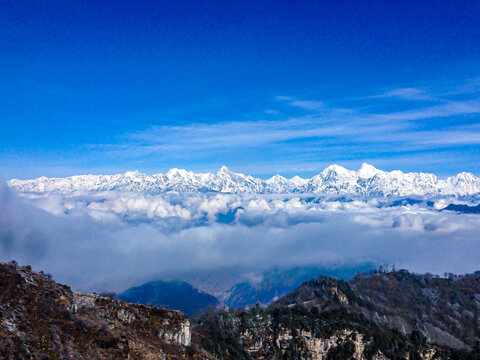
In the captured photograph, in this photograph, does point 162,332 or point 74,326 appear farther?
point 162,332

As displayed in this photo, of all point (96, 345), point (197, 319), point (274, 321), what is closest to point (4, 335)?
point (96, 345)

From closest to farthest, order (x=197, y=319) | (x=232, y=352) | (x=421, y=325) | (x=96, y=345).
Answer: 1. (x=96, y=345)
2. (x=232, y=352)
3. (x=197, y=319)
4. (x=421, y=325)

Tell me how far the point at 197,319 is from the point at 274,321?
26429 mm

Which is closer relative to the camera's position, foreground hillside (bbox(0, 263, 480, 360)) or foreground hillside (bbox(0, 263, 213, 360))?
foreground hillside (bbox(0, 263, 213, 360))

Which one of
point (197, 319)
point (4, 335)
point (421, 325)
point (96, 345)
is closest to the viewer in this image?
point (4, 335)

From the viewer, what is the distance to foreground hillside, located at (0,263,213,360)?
100 ft

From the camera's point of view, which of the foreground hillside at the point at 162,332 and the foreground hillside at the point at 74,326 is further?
the foreground hillside at the point at 162,332

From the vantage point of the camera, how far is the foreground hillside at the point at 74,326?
30484mm

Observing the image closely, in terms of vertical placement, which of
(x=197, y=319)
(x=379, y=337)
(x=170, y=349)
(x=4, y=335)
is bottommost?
(x=379, y=337)

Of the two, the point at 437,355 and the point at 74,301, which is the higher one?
the point at 74,301

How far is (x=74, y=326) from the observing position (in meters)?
36.5

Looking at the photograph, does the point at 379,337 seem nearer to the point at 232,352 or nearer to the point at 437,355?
the point at 437,355

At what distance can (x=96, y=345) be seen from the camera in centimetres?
3594

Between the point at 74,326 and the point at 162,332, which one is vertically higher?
the point at 74,326
